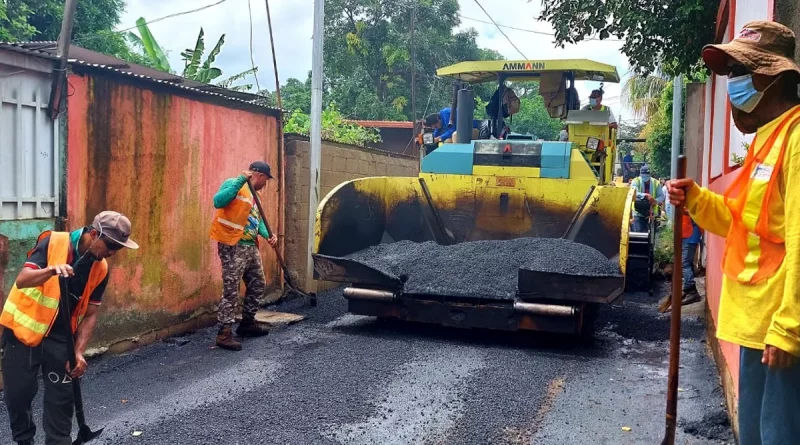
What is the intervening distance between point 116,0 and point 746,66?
1549 cm

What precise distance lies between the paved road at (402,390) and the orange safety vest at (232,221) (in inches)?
34.2

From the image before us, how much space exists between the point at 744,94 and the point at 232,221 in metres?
4.12

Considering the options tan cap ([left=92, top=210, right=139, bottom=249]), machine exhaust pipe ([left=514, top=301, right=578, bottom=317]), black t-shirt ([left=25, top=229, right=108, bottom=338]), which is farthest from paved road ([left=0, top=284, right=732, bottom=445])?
tan cap ([left=92, top=210, right=139, bottom=249])

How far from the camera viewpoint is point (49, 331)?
298cm

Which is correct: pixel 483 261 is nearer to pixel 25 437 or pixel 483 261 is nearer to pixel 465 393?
pixel 465 393

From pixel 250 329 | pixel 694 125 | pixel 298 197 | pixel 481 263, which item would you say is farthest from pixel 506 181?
pixel 694 125

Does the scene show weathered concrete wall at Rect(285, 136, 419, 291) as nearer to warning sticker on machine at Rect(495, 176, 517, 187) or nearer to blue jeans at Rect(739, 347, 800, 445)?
warning sticker on machine at Rect(495, 176, 517, 187)

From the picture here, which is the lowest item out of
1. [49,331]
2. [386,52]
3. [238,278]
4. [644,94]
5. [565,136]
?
[238,278]

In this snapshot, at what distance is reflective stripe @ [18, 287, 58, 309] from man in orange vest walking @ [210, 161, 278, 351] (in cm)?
244

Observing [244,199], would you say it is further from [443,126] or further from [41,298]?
[443,126]

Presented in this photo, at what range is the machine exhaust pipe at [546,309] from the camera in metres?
5.12

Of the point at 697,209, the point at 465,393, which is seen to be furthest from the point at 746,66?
the point at 465,393

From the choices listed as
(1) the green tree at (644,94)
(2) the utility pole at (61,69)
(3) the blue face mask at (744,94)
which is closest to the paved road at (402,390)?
(2) the utility pole at (61,69)

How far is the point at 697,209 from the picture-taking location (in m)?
2.39
